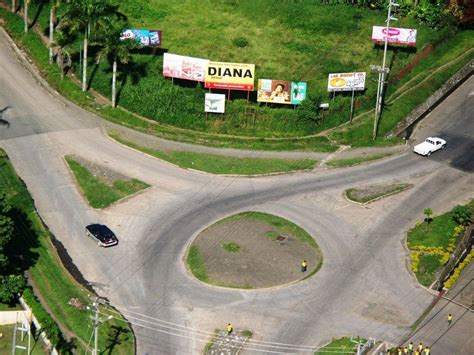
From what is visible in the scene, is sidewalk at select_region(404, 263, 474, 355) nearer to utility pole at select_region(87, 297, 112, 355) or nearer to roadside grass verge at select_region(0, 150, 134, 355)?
roadside grass verge at select_region(0, 150, 134, 355)

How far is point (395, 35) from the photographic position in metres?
134

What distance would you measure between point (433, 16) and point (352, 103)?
26683mm

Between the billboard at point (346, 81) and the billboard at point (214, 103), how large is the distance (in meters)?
15.2

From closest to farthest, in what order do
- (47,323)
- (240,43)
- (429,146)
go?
(47,323), (429,146), (240,43)

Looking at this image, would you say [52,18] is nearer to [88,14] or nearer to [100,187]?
[88,14]

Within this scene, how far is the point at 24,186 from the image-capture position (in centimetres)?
10569

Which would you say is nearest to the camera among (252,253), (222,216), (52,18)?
(252,253)

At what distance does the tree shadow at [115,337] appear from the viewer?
276ft

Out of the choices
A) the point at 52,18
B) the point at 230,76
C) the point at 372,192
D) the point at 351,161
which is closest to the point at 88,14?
the point at 52,18

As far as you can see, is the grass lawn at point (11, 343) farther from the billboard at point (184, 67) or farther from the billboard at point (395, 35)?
the billboard at point (395, 35)

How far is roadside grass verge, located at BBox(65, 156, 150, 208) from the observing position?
106m

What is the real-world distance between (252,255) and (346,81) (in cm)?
3725

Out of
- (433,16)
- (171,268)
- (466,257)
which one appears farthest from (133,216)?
(433,16)

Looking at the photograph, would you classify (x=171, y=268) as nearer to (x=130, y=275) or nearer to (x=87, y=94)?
(x=130, y=275)
